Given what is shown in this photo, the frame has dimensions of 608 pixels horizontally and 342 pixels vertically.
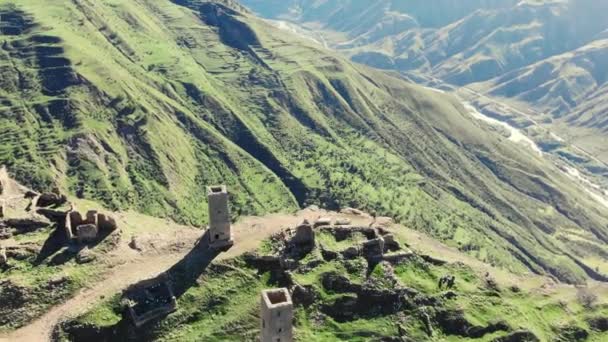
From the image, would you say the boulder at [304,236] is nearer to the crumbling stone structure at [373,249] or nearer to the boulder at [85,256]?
the crumbling stone structure at [373,249]

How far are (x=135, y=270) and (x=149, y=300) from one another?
6853 mm

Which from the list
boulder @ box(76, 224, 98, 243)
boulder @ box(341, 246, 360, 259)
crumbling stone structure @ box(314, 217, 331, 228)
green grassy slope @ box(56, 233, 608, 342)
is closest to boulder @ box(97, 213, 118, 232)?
boulder @ box(76, 224, 98, 243)

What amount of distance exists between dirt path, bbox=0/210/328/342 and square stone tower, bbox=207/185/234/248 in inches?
76.5

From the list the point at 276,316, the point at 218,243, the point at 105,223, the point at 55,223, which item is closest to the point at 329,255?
the point at 218,243

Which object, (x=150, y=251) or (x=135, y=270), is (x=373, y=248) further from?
(x=135, y=270)

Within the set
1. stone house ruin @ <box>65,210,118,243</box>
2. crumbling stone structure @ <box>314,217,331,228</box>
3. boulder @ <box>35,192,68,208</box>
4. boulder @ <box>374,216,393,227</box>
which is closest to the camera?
stone house ruin @ <box>65,210,118,243</box>

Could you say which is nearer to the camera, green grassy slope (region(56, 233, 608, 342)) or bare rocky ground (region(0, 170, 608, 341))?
bare rocky ground (region(0, 170, 608, 341))

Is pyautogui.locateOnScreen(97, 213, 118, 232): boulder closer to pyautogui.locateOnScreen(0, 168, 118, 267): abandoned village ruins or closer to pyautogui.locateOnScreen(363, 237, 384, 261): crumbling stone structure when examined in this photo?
pyautogui.locateOnScreen(0, 168, 118, 267): abandoned village ruins

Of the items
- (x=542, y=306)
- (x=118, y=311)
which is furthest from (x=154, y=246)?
(x=542, y=306)

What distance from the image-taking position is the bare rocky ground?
76312 mm

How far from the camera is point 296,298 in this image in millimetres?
83250

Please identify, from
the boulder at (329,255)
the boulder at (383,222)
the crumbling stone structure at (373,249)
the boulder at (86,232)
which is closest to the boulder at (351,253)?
the boulder at (329,255)

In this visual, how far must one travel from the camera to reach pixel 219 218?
286 feet

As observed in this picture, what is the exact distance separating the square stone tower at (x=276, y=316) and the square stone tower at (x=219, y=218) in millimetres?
25113
